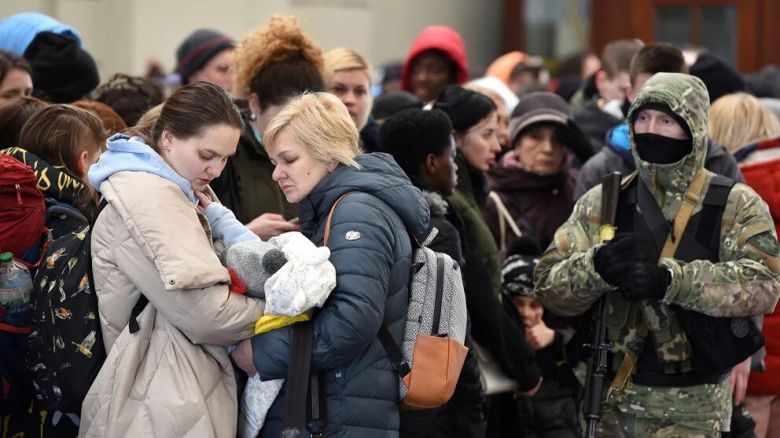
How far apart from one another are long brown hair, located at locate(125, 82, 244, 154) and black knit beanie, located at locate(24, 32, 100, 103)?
257cm

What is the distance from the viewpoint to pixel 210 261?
12.6ft

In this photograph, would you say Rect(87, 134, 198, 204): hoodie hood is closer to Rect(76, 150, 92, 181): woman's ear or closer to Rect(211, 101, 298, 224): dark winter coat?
Rect(76, 150, 92, 181): woman's ear

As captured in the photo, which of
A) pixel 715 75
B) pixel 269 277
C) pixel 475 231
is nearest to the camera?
pixel 269 277

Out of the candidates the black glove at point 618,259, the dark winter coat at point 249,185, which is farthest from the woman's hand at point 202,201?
the black glove at point 618,259

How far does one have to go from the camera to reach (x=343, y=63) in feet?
20.0

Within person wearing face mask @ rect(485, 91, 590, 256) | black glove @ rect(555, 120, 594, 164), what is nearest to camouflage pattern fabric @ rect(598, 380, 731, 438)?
person wearing face mask @ rect(485, 91, 590, 256)

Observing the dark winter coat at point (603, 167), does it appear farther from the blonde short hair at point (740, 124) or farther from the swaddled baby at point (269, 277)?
the swaddled baby at point (269, 277)

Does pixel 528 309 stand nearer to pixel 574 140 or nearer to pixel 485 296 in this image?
pixel 485 296

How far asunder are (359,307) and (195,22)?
8851 millimetres

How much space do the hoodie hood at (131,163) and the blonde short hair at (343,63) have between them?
2.13m

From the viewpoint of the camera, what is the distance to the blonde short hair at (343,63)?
19.9 feet

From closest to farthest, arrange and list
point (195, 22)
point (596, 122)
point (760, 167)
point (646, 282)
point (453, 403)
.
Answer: point (646, 282), point (453, 403), point (760, 167), point (596, 122), point (195, 22)

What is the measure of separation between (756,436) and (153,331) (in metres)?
2.99

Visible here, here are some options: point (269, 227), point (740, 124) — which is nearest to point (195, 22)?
point (740, 124)
